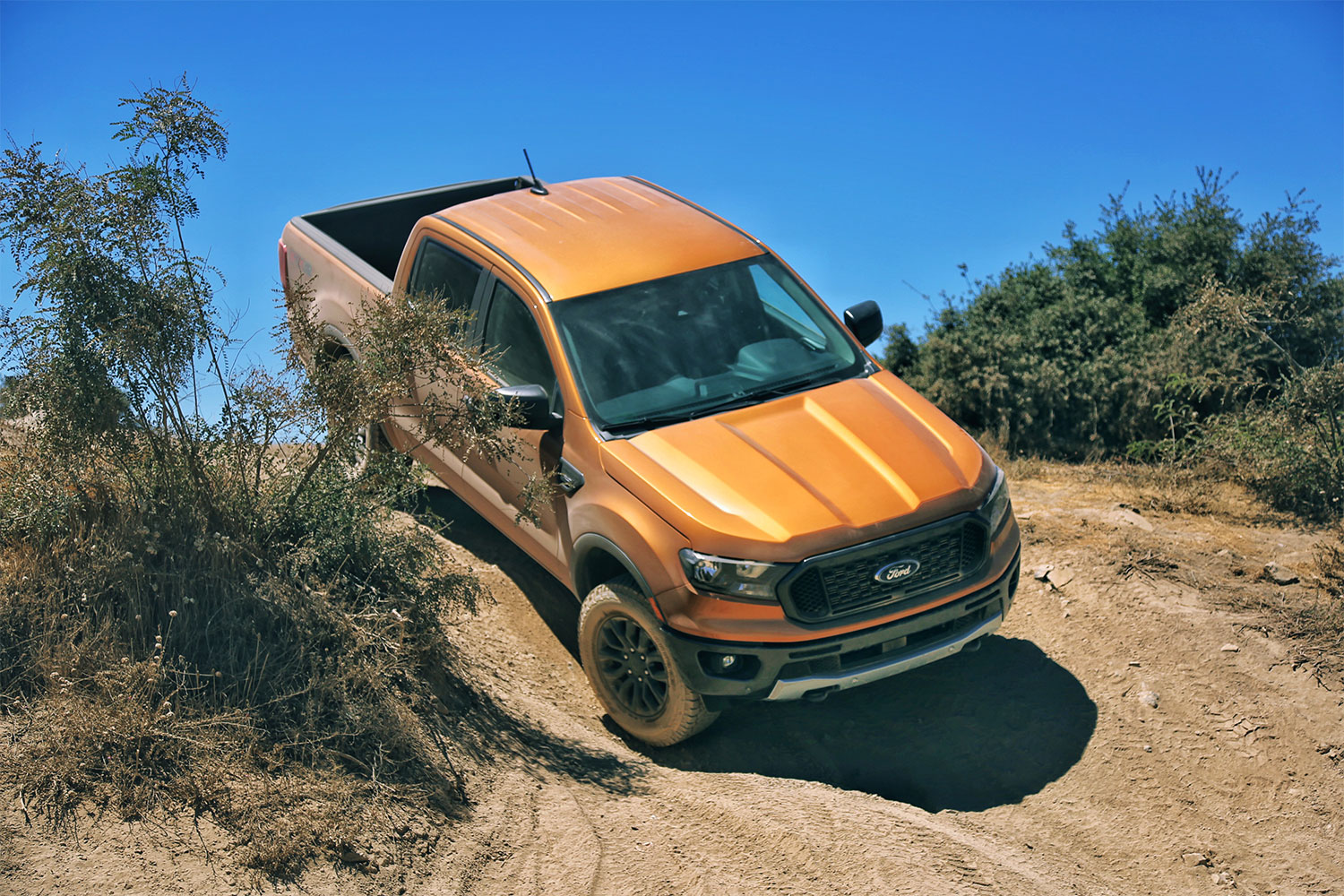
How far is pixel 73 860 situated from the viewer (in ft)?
13.0

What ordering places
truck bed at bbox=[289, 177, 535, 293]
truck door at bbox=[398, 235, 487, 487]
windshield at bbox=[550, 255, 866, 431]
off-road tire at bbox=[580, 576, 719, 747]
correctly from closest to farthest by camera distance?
off-road tire at bbox=[580, 576, 719, 747] → windshield at bbox=[550, 255, 866, 431] → truck door at bbox=[398, 235, 487, 487] → truck bed at bbox=[289, 177, 535, 293]

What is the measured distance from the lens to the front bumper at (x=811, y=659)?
4773 mm

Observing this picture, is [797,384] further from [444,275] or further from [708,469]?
[444,275]

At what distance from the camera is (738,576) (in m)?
4.73

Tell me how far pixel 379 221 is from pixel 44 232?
158 inches

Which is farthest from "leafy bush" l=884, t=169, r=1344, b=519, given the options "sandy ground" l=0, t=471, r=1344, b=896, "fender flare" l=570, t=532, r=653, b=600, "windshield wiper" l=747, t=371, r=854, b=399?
"fender flare" l=570, t=532, r=653, b=600

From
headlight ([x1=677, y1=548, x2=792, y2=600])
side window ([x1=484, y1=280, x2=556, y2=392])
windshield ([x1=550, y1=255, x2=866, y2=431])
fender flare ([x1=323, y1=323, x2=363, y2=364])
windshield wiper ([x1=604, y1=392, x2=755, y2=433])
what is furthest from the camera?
fender flare ([x1=323, y1=323, x2=363, y2=364])

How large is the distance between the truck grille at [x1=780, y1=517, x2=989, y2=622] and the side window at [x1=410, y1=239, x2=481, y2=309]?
2731 millimetres

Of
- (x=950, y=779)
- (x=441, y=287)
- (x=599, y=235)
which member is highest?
(x=599, y=235)

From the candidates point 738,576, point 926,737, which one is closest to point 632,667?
point 738,576

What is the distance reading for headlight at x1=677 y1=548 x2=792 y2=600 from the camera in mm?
4711

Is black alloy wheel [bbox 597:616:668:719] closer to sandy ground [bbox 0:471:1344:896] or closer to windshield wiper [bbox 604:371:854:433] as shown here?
sandy ground [bbox 0:471:1344:896]

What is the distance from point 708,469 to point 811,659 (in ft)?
3.25

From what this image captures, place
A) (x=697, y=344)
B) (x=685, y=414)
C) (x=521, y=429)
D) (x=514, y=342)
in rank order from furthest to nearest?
1. (x=514, y=342)
2. (x=697, y=344)
3. (x=521, y=429)
4. (x=685, y=414)
